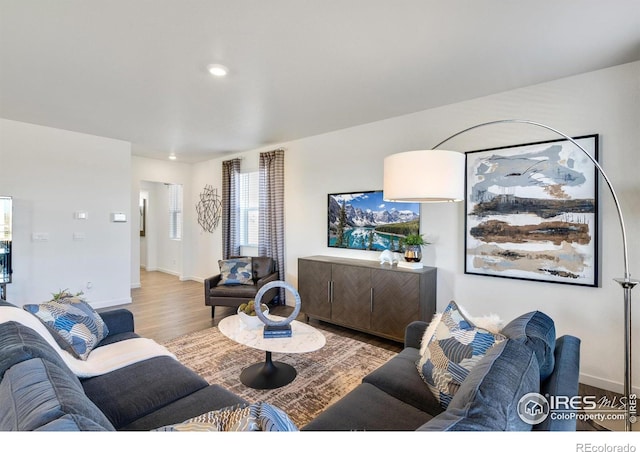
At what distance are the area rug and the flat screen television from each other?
1.21m

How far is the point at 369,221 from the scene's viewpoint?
12.8ft

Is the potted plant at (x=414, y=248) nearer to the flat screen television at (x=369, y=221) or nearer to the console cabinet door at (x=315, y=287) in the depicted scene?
the flat screen television at (x=369, y=221)

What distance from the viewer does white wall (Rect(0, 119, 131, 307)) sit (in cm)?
397

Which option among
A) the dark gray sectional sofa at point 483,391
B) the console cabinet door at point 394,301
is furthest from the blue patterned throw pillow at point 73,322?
the console cabinet door at point 394,301

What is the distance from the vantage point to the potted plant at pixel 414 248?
3.30 m

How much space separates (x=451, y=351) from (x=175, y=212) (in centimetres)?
728

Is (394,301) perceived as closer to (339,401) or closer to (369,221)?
(369,221)

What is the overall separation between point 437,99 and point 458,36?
1093 millimetres

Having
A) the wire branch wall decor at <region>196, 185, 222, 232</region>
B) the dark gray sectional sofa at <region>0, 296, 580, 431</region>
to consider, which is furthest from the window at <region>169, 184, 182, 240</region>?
the dark gray sectional sofa at <region>0, 296, 580, 431</region>

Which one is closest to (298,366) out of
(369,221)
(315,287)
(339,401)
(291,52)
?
(315,287)

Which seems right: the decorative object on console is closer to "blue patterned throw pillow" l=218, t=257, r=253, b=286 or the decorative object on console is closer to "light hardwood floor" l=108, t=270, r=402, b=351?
"light hardwood floor" l=108, t=270, r=402, b=351

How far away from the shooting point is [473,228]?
10.1 feet

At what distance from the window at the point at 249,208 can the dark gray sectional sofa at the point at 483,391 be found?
4070 millimetres

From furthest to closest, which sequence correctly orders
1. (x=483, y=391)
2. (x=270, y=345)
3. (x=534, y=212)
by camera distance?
(x=534, y=212) < (x=270, y=345) < (x=483, y=391)
